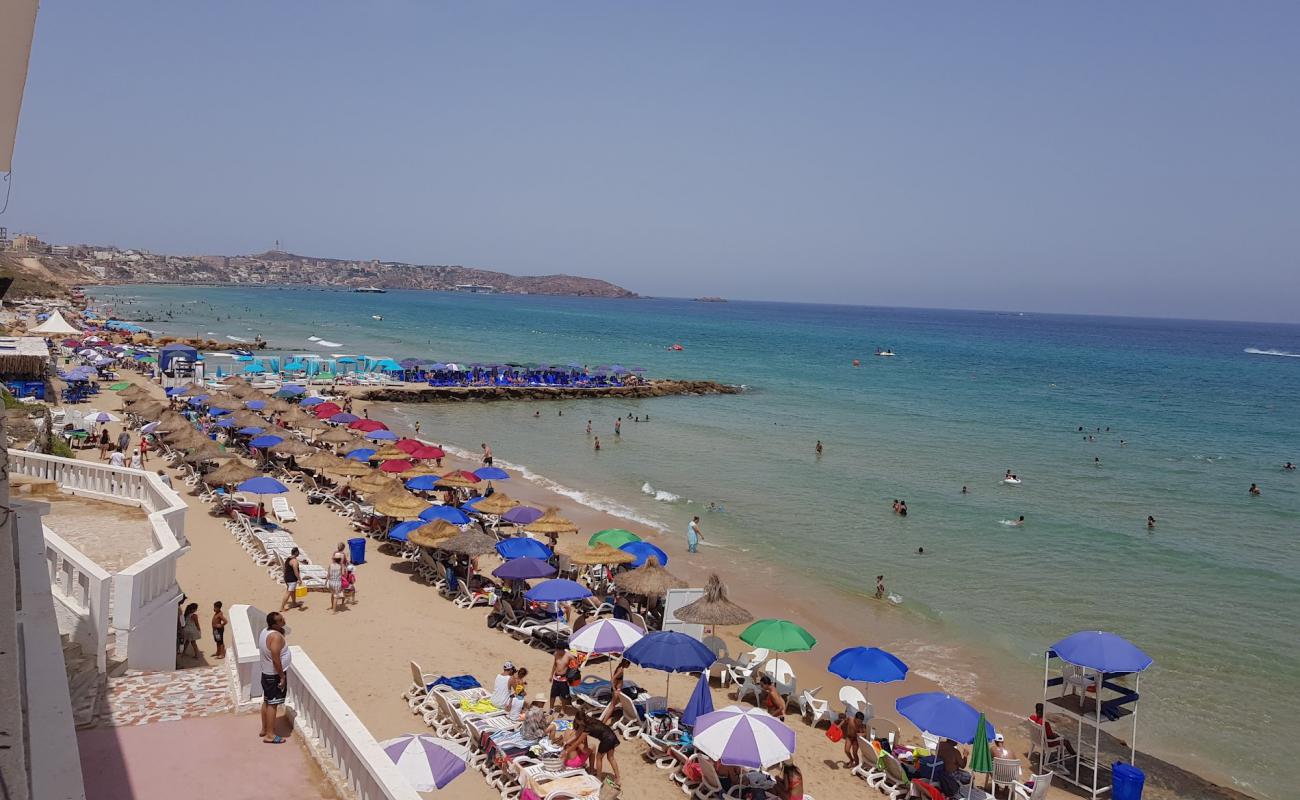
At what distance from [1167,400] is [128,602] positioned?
7099 centimetres

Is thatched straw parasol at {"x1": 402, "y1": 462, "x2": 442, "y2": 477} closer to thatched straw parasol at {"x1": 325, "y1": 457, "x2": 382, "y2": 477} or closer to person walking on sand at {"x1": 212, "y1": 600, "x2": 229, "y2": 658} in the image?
thatched straw parasol at {"x1": 325, "y1": 457, "x2": 382, "y2": 477}

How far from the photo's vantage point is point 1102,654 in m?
11.0

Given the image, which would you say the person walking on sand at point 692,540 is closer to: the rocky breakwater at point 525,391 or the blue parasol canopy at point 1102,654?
the blue parasol canopy at point 1102,654

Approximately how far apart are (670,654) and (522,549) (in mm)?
5801

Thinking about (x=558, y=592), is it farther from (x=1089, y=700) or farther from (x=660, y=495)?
(x=660, y=495)

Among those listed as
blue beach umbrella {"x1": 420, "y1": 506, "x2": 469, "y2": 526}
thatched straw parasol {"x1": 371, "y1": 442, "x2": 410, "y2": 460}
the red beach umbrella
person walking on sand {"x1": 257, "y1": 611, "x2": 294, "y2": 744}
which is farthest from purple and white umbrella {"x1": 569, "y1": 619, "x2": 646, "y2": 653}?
the red beach umbrella

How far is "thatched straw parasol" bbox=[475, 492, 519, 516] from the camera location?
1962cm

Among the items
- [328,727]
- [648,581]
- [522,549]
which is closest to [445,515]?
[522,549]

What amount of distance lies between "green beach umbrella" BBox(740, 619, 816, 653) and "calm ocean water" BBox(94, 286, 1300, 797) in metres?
5.42

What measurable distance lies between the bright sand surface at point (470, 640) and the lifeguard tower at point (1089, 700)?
1.45 ft

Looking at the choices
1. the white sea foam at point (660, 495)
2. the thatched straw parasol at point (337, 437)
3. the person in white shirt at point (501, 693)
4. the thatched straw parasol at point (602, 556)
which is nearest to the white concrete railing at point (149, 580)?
the person in white shirt at point (501, 693)

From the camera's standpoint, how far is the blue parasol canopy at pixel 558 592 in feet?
44.1

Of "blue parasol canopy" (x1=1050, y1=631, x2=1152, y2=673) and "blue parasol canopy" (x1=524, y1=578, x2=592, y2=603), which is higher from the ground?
"blue parasol canopy" (x1=1050, y1=631, x2=1152, y2=673)

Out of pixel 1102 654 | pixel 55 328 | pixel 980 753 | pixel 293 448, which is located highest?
pixel 55 328
